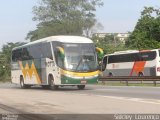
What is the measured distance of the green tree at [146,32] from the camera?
→ 68875 millimetres

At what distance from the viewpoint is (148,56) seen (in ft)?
158

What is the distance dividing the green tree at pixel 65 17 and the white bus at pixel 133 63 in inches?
1116

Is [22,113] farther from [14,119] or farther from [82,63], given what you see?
[82,63]

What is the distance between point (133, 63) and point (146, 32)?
70.3ft

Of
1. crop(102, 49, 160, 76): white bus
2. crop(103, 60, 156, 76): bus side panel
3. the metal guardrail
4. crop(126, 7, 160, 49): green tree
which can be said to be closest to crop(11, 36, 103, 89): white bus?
the metal guardrail

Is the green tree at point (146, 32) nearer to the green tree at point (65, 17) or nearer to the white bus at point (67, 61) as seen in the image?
the green tree at point (65, 17)

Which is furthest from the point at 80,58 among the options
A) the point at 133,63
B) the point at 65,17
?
the point at 65,17

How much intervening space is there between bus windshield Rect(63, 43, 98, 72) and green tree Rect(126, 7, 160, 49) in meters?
36.3

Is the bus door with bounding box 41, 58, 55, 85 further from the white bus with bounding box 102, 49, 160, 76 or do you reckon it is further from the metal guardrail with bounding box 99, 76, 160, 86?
the white bus with bounding box 102, 49, 160, 76

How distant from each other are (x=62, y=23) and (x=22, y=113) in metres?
69.0

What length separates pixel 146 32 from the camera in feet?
233

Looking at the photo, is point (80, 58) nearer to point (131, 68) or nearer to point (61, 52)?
point (61, 52)

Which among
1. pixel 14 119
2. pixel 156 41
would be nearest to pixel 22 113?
pixel 14 119

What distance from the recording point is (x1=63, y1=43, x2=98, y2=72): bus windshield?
101ft
